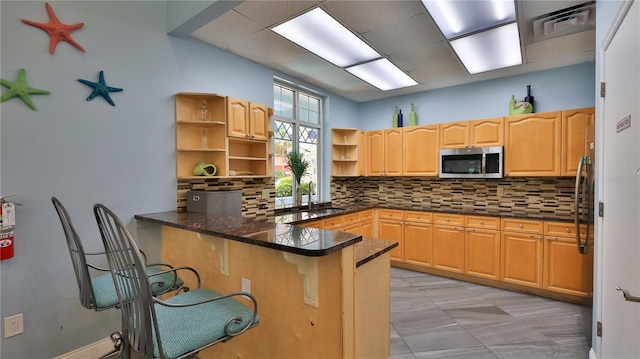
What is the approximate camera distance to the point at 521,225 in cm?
338

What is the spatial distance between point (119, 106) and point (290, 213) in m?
2.18

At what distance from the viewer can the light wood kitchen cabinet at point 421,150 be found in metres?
4.11

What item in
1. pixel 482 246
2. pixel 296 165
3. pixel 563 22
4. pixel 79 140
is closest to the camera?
pixel 79 140

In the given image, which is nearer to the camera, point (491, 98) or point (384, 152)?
point (491, 98)

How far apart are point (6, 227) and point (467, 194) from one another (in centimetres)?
465

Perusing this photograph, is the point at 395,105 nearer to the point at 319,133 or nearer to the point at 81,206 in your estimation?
the point at 319,133

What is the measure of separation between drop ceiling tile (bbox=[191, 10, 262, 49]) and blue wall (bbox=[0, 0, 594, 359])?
133mm

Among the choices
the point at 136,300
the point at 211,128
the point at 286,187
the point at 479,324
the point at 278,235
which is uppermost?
the point at 211,128

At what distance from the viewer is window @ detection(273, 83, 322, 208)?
3.96 metres

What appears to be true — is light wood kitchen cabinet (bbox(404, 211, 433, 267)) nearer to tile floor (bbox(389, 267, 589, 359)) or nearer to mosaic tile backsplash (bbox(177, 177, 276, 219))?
tile floor (bbox(389, 267, 589, 359))

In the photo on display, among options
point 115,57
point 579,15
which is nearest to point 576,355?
point 579,15

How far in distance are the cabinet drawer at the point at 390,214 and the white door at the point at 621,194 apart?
2.50 metres

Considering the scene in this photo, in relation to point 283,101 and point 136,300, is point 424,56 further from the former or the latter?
point 136,300

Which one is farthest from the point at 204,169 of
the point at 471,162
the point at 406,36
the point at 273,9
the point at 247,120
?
the point at 471,162
